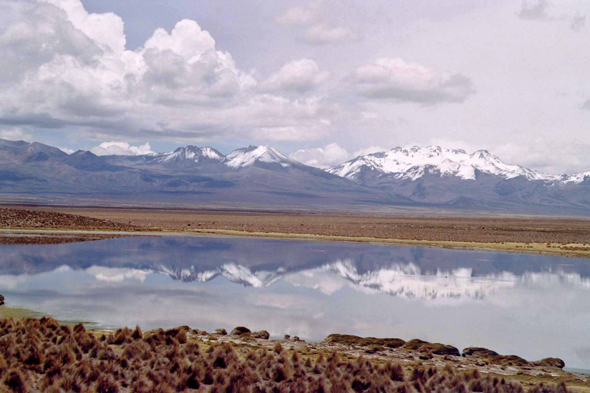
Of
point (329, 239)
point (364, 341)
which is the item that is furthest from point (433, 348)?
point (329, 239)

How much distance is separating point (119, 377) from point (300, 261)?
28.2m

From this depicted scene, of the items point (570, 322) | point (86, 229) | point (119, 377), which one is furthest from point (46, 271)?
point (86, 229)

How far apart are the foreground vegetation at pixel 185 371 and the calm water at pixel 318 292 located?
15.1 feet

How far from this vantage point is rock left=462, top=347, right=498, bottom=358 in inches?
616

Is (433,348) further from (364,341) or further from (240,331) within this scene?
(240,331)

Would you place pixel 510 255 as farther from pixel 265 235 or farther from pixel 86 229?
pixel 86 229

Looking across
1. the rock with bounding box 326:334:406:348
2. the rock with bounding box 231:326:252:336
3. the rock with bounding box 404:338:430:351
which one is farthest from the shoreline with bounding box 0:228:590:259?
the rock with bounding box 404:338:430:351

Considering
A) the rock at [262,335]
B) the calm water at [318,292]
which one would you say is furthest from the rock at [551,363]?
the rock at [262,335]

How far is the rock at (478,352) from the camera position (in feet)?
51.4

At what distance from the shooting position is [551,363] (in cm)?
1495

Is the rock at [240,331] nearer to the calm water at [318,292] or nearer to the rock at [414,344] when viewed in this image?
the calm water at [318,292]

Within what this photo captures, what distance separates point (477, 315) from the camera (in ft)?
73.0

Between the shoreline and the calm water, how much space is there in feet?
20.6

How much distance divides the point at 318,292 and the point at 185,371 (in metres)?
15.3
